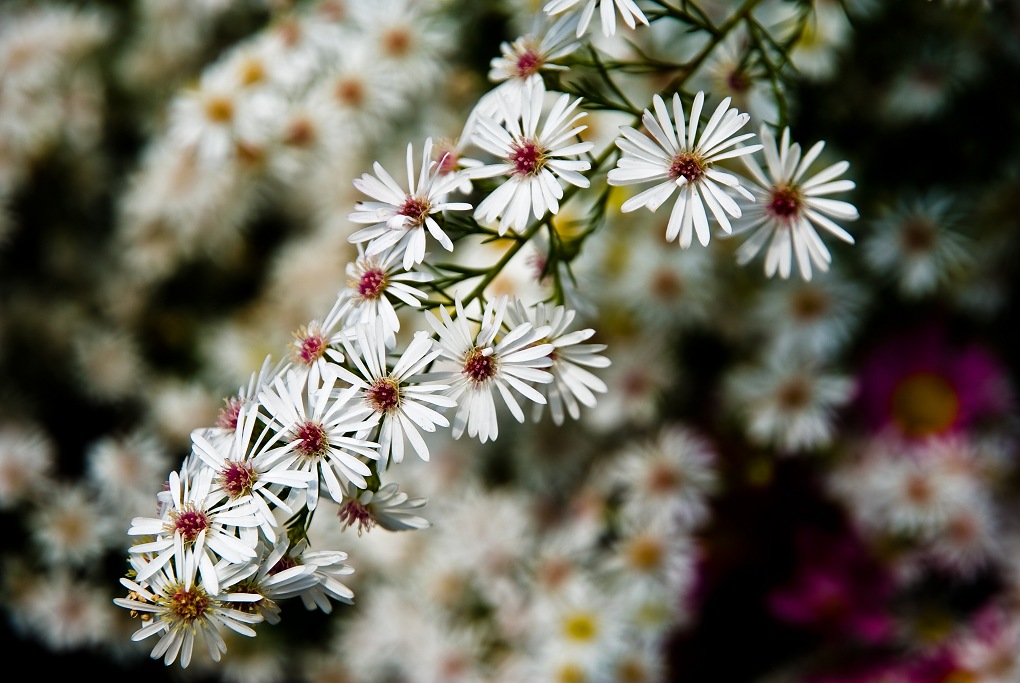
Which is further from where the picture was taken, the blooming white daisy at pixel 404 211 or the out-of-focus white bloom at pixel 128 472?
the out-of-focus white bloom at pixel 128 472

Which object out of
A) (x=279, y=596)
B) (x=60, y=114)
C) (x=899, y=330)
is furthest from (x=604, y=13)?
(x=60, y=114)

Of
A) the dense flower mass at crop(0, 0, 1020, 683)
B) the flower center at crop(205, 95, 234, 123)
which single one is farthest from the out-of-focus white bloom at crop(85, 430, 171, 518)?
the flower center at crop(205, 95, 234, 123)

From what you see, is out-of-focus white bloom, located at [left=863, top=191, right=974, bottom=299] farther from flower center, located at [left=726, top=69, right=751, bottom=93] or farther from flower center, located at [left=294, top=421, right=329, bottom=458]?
flower center, located at [left=294, top=421, right=329, bottom=458]

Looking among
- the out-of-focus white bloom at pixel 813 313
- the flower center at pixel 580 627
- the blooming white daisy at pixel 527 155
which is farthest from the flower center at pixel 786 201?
the flower center at pixel 580 627

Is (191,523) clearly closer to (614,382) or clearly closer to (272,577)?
(272,577)

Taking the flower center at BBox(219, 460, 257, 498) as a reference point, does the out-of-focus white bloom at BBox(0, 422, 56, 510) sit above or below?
above

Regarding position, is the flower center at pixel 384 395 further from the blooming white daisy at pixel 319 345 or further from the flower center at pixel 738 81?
the flower center at pixel 738 81
